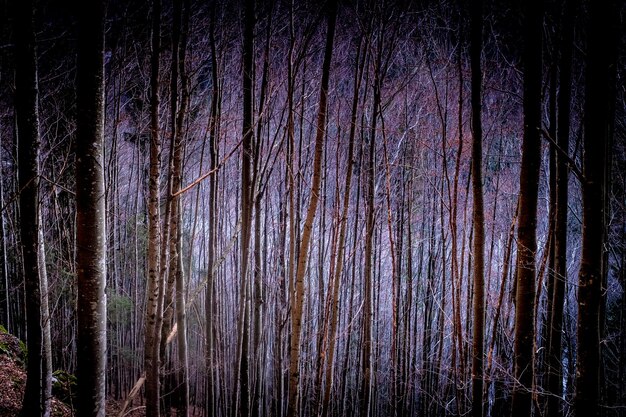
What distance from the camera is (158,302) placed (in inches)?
121

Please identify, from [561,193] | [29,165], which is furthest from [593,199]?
[29,165]

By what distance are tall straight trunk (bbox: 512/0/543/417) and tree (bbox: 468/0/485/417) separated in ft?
1.28

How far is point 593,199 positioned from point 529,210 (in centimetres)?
88

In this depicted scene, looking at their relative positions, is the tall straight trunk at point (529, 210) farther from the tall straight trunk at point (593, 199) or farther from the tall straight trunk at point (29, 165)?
the tall straight trunk at point (29, 165)

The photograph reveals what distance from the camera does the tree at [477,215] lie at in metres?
3.31

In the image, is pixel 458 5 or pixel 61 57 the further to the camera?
pixel 61 57

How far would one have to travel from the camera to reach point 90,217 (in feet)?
6.76

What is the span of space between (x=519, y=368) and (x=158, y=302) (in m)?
3.46

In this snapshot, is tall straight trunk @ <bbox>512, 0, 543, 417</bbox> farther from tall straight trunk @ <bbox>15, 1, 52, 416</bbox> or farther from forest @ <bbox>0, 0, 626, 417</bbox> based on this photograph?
tall straight trunk @ <bbox>15, 1, 52, 416</bbox>

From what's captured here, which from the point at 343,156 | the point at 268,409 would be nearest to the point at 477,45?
the point at 343,156

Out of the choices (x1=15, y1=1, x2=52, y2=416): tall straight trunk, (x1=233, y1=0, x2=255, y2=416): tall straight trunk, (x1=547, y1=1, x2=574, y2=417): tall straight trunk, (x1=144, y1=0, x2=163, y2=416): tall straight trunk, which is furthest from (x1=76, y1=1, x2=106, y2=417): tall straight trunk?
(x1=547, y1=1, x2=574, y2=417): tall straight trunk

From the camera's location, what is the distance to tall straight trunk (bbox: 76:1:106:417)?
2035mm

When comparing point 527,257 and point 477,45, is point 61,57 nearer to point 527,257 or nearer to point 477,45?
point 477,45

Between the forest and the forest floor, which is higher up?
the forest
